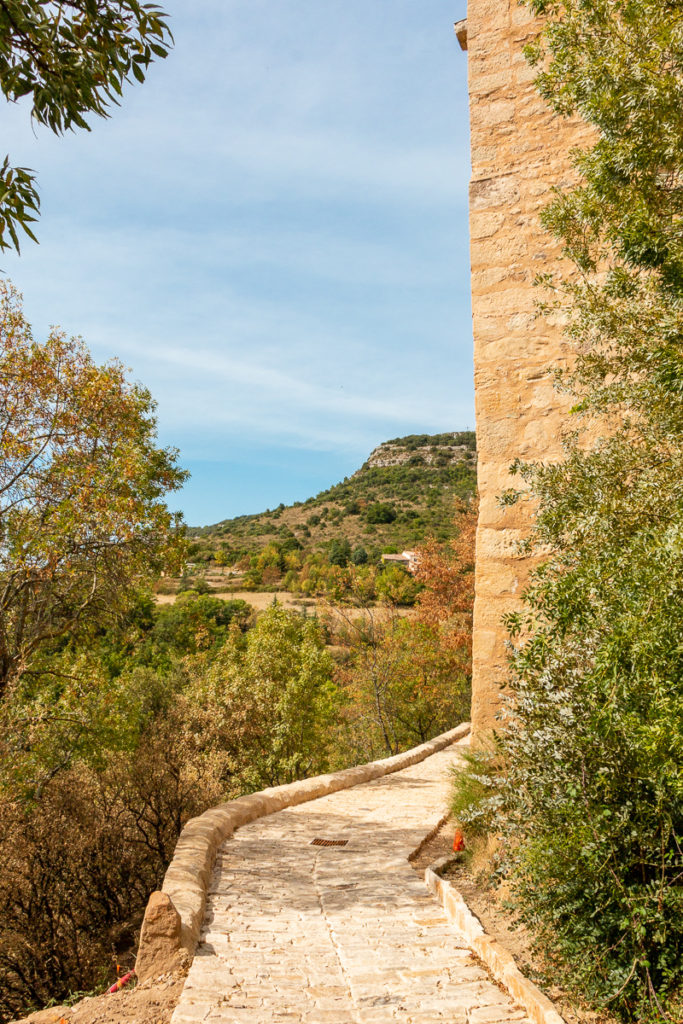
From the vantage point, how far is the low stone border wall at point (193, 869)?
11.6 feet

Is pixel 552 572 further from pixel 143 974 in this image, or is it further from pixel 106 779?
pixel 106 779

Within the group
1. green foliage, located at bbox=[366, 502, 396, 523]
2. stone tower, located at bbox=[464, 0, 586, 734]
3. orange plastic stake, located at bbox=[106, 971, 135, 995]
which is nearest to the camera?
orange plastic stake, located at bbox=[106, 971, 135, 995]

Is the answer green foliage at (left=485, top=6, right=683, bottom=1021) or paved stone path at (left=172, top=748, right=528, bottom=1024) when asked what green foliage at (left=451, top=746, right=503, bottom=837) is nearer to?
paved stone path at (left=172, top=748, right=528, bottom=1024)

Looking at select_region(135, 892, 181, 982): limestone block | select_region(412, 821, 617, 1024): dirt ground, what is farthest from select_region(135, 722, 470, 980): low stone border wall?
select_region(412, 821, 617, 1024): dirt ground

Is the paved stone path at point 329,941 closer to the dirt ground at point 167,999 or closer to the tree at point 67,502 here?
the dirt ground at point 167,999

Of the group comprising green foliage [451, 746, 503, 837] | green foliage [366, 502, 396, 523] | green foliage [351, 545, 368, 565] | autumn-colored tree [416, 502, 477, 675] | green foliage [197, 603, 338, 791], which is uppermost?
green foliage [366, 502, 396, 523]

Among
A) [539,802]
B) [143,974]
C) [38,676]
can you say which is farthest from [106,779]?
[539,802]

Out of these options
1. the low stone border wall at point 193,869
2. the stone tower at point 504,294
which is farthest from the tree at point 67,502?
the stone tower at point 504,294

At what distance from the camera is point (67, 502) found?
26.8 ft

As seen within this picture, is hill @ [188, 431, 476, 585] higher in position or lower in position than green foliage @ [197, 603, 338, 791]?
higher

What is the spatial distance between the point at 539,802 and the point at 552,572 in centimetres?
107

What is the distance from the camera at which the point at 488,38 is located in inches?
212

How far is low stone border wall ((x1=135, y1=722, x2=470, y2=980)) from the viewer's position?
354 cm

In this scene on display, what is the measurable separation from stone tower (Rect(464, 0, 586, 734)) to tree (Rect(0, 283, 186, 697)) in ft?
16.6
